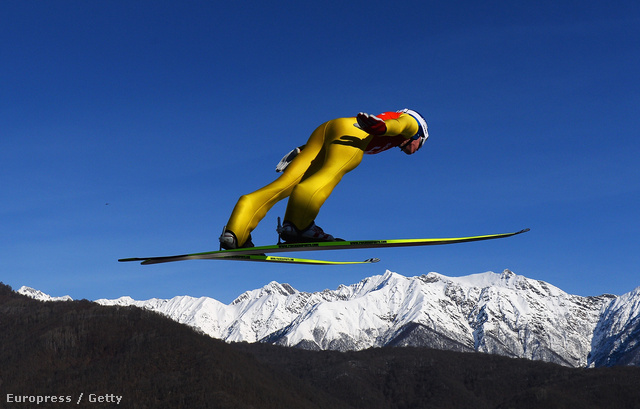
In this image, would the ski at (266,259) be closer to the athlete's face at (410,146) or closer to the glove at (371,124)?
the athlete's face at (410,146)

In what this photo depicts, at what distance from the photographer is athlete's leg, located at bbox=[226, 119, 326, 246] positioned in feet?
35.6

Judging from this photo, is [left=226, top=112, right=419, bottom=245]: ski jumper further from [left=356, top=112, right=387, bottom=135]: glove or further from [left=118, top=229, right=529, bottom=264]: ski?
[left=118, top=229, right=529, bottom=264]: ski

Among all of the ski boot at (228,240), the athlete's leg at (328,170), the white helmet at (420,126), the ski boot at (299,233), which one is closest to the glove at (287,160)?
the athlete's leg at (328,170)

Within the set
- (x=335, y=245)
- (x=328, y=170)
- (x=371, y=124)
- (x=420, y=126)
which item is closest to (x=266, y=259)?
(x=335, y=245)

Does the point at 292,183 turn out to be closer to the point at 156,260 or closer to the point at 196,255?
the point at 196,255

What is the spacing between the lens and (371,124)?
10.8m

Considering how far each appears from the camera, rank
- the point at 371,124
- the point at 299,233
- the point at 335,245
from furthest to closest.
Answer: the point at 371,124 < the point at 299,233 < the point at 335,245

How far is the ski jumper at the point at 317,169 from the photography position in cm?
1052

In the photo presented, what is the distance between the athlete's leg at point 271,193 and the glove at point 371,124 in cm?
91

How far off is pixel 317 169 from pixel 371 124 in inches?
46.8

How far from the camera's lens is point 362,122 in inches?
424

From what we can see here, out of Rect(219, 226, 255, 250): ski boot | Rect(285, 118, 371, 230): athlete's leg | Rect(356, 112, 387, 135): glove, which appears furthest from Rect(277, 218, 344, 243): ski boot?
Rect(356, 112, 387, 135): glove

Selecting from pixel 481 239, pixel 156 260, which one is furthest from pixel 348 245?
pixel 156 260

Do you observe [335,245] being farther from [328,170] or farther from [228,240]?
[228,240]
